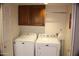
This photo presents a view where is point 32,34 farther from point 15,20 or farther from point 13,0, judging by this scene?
point 13,0

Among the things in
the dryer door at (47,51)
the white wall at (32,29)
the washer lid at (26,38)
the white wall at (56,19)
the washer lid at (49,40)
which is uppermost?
the white wall at (56,19)

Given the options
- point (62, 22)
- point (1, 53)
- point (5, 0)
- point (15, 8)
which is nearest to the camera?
point (5, 0)

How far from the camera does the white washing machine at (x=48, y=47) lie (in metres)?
2.45

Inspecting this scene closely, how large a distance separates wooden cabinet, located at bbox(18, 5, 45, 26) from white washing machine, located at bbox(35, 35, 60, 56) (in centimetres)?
42

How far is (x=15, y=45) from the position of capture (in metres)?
2.45

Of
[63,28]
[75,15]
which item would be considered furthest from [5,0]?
[63,28]

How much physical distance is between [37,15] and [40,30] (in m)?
0.32

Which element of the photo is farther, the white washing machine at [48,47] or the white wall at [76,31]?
the white washing machine at [48,47]

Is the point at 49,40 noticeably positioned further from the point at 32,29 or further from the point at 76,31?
the point at 76,31

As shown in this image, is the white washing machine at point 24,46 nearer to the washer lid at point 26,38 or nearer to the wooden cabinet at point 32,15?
the washer lid at point 26,38

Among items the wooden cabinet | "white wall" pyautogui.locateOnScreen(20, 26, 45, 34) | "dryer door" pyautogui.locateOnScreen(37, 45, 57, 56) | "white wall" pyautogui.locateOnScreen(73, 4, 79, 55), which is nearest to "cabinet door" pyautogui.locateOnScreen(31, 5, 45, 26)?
the wooden cabinet

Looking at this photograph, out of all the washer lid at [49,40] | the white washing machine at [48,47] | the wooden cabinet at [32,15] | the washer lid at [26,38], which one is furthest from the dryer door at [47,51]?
the wooden cabinet at [32,15]

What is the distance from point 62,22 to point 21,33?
85cm

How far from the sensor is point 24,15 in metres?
2.68
